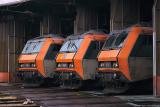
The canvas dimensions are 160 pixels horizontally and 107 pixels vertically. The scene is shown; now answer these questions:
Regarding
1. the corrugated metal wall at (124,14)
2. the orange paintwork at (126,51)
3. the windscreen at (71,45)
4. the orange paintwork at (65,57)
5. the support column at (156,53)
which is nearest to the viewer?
the support column at (156,53)

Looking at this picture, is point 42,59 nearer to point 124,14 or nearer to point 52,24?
point 124,14

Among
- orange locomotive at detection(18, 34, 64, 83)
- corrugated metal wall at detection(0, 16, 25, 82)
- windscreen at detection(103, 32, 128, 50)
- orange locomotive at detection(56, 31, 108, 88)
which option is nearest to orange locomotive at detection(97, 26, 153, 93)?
windscreen at detection(103, 32, 128, 50)

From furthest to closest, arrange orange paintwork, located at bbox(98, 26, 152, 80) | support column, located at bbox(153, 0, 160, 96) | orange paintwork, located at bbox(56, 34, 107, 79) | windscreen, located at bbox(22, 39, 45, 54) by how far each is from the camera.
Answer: windscreen, located at bbox(22, 39, 45, 54) < orange paintwork, located at bbox(56, 34, 107, 79) < orange paintwork, located at bbox(98, 26, 152, 80) < support column, located at bbox(153, 0, 160, 96)

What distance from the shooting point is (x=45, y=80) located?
2453 centimetres

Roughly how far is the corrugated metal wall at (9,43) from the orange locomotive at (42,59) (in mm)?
6603

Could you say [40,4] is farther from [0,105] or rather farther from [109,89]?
[0,105]

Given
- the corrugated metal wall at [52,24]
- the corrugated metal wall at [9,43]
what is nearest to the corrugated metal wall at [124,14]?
the corrugated metal wall at [52,24]

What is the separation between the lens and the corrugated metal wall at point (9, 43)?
3175cm

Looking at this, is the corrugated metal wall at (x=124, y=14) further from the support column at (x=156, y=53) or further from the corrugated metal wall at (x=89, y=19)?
the support column at (x=156, y=53)

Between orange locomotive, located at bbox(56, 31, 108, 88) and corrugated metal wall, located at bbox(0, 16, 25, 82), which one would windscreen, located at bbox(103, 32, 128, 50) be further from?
corrugated metal wall, located at bbox(0, 16, 25, 82)

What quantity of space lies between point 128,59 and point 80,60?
3.24m

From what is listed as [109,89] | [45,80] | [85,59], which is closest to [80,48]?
[85,59]

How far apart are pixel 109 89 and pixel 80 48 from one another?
2692 millimetres

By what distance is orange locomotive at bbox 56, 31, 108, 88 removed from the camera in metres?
20.4
